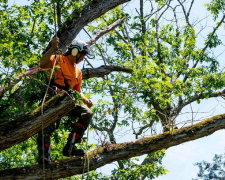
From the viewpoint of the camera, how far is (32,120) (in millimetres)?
4375

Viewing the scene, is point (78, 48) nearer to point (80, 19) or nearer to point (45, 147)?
point (45, 147)

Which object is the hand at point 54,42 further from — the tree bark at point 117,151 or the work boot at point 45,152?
the tree bark at point 117,151

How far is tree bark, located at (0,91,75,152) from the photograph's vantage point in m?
4.35

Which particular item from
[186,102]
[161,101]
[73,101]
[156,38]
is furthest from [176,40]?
[73,101]

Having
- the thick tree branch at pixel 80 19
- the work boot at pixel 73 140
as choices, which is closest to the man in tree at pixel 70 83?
the work boot at pixel 73 140

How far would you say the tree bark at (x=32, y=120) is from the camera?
4.35 metres

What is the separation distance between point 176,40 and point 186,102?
2.52 m

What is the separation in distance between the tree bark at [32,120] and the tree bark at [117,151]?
516 mm

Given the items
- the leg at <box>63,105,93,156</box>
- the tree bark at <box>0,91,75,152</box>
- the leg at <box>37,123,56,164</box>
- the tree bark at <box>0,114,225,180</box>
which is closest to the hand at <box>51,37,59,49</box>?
the tree bark at <box>0,91,75,152</box>

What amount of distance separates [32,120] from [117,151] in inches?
48.5

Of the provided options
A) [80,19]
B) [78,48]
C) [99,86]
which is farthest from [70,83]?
[99,86]

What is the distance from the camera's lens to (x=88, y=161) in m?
4.79

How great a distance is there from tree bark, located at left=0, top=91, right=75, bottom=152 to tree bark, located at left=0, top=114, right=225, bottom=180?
516 mm

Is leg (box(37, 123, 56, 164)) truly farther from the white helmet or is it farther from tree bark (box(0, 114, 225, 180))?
the white helmet
